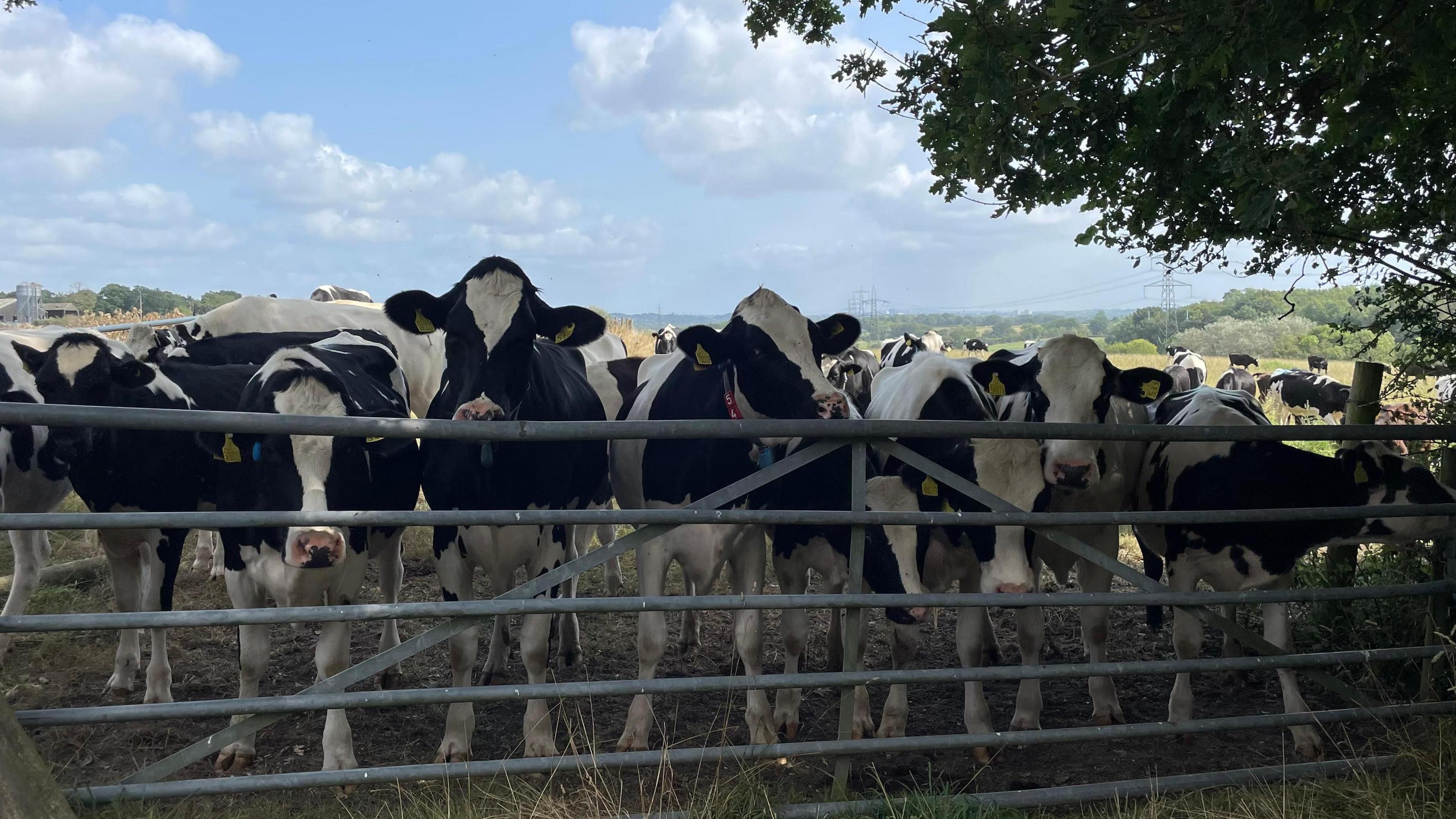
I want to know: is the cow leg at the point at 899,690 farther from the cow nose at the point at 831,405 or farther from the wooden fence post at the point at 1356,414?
the wooden fence post at the point at 1356,414

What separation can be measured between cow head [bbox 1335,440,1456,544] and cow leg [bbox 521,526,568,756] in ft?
13.2

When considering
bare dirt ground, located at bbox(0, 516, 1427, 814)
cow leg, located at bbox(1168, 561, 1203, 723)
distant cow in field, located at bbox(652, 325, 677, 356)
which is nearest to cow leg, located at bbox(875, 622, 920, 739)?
bare dirt ground, located at bbox(0, 516, 1427, 814)

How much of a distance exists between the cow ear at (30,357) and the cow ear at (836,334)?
463 centimetres

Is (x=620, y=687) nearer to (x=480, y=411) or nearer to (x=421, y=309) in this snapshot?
(x=480, y=411)

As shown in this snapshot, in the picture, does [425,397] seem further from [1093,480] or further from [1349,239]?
[1349,239]

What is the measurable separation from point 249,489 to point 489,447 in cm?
120

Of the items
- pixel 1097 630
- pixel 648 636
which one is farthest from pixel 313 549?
pixel 1097 630

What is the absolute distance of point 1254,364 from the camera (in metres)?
34.4

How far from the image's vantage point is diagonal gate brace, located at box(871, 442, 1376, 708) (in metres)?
4.05

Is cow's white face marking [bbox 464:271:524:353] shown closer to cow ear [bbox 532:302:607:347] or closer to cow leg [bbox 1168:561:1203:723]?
cow ear [bbox 532:302:607:347]

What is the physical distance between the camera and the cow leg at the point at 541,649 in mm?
4762

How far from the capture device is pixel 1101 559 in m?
4.23

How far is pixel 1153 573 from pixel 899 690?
10.4ft

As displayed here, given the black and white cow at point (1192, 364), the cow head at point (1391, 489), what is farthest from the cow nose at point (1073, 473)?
the black and white cow at point (1192, 364)
